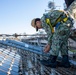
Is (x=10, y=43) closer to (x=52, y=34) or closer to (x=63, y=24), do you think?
(x=52, y=34)

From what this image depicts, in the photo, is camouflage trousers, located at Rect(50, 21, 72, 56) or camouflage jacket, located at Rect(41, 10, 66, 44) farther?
camouflage jacket, located at Rect(41, 10, 66, 44)

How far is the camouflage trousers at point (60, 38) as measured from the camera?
10.2 ft

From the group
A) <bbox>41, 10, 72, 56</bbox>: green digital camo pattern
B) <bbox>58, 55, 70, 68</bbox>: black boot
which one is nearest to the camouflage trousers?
<bbox>41, 10, 72, 56</bbox>: green digital camo pattern

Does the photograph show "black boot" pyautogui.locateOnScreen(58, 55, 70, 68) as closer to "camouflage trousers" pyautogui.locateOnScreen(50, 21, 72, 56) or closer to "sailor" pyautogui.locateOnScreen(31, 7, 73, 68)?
"sailor" pyautogui.locateOnScreen(31, 7, 73, 68)

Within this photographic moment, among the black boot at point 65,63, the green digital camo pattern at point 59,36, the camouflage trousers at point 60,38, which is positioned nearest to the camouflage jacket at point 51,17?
the green digital camo pattern at point 59,36

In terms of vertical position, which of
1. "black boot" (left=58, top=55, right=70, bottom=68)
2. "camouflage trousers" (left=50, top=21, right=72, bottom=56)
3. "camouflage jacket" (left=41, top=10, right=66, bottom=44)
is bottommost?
"black boot" (left=58, top=55, right=70, bottom=68)

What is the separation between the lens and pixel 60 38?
3.13 metres

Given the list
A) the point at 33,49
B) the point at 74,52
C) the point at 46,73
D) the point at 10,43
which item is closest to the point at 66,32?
the point at 33,49

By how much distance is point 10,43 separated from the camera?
156 inches

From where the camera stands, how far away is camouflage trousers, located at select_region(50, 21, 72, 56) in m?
3.12

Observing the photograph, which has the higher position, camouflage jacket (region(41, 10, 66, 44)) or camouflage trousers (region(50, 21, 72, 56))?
camouflage jacket (region(41, 10, 66, 44))

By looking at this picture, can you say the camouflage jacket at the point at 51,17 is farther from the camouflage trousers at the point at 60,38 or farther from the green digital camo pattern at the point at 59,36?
the camouflage trousers at the point at 60,38

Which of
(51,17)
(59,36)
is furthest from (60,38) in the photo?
(51,17)

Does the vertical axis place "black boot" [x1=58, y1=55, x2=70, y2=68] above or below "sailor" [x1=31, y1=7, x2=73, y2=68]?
below
